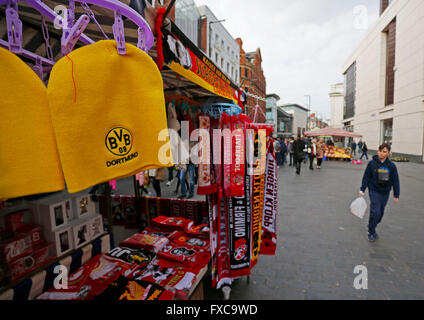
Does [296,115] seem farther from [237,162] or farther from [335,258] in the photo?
[237,162]

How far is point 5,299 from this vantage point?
1.34 meters

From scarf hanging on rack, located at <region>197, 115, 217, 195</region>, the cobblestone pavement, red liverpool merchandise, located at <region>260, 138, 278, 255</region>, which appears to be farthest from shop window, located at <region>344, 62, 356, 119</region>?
scarf hanging on rack, located at <region>197, 115, 217, 195</region>

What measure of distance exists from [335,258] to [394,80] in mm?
29124

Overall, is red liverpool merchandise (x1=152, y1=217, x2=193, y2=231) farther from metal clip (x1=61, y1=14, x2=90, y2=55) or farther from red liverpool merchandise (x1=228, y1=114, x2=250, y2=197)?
metal clip (x1=61, y1=14, x2=90, y2=55)

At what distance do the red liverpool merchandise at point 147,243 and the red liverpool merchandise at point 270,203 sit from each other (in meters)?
1.27

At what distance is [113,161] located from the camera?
3.46 ft

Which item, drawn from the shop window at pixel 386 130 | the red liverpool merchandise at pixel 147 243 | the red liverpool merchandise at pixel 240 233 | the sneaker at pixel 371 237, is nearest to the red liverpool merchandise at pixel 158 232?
the red liverpool merchandise at pixel 147 243

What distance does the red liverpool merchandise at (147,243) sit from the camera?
233cm

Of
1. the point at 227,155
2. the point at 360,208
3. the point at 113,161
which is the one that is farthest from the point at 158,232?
the point at 360,208

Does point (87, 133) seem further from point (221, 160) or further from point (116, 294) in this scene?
point (221, 160)

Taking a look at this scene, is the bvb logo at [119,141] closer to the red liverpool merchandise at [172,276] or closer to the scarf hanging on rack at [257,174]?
the red liverpool merchandise at [172,276]

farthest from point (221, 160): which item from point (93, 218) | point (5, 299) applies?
point (5, 299)

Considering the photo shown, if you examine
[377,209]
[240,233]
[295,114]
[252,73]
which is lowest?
[377,209]

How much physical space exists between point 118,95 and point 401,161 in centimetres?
2524
